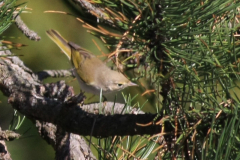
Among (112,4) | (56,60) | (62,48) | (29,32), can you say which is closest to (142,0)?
(112,4)

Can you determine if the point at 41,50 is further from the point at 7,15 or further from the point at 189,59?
the point at 189,59

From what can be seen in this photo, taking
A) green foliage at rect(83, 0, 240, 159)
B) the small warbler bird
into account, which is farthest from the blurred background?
green foliage at rect(83, 0, 240, 159)

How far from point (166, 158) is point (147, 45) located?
0.31 m

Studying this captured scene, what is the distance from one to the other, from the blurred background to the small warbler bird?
97mm

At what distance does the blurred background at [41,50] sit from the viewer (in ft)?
7.37

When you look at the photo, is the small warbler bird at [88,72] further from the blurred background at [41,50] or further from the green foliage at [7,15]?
the green foliage at [7,15]

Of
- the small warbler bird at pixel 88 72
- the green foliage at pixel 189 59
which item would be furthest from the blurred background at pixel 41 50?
the green foliage at pixel 189 59

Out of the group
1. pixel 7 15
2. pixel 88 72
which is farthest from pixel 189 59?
pixel 88 72

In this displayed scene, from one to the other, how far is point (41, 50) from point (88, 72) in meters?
0.34

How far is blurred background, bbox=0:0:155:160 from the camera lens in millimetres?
2246

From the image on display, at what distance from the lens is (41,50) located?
243 cm

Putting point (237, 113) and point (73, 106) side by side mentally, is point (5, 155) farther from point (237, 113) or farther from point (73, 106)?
point (237, 113)

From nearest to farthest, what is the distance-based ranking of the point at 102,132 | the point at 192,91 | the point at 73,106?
the point at 192,91, the point at 102,132, the point at 73,106

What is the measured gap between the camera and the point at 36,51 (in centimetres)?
240
